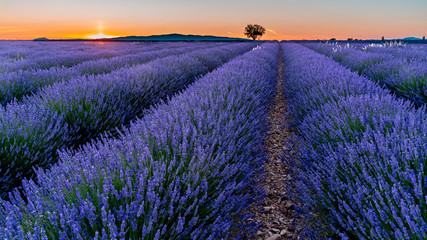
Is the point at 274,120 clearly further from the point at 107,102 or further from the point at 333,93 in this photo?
the point at 107,102

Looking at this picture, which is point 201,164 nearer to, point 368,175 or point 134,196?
point 134,196

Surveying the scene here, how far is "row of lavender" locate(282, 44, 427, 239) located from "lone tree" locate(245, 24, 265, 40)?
70.8 meters

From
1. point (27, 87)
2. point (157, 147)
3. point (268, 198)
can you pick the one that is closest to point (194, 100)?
point (157, 147)

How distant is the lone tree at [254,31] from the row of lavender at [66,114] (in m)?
68.6

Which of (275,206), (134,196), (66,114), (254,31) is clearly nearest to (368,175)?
(275,206)

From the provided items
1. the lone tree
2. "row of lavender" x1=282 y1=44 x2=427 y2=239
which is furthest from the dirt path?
the lone tree

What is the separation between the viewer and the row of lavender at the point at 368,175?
4.02ft

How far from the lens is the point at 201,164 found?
1.58 metres

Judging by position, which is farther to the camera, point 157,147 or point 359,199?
point 157,147

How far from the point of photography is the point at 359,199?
56.5 inches

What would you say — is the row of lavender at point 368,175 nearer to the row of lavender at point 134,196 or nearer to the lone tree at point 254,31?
the row of lavender at point 134,196

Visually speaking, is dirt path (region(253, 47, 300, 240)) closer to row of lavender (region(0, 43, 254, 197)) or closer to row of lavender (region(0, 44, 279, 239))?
row of lavender (region(0, 44, 279, 239))

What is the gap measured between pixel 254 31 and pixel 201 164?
7281 centimetres

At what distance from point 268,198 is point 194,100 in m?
1.28
